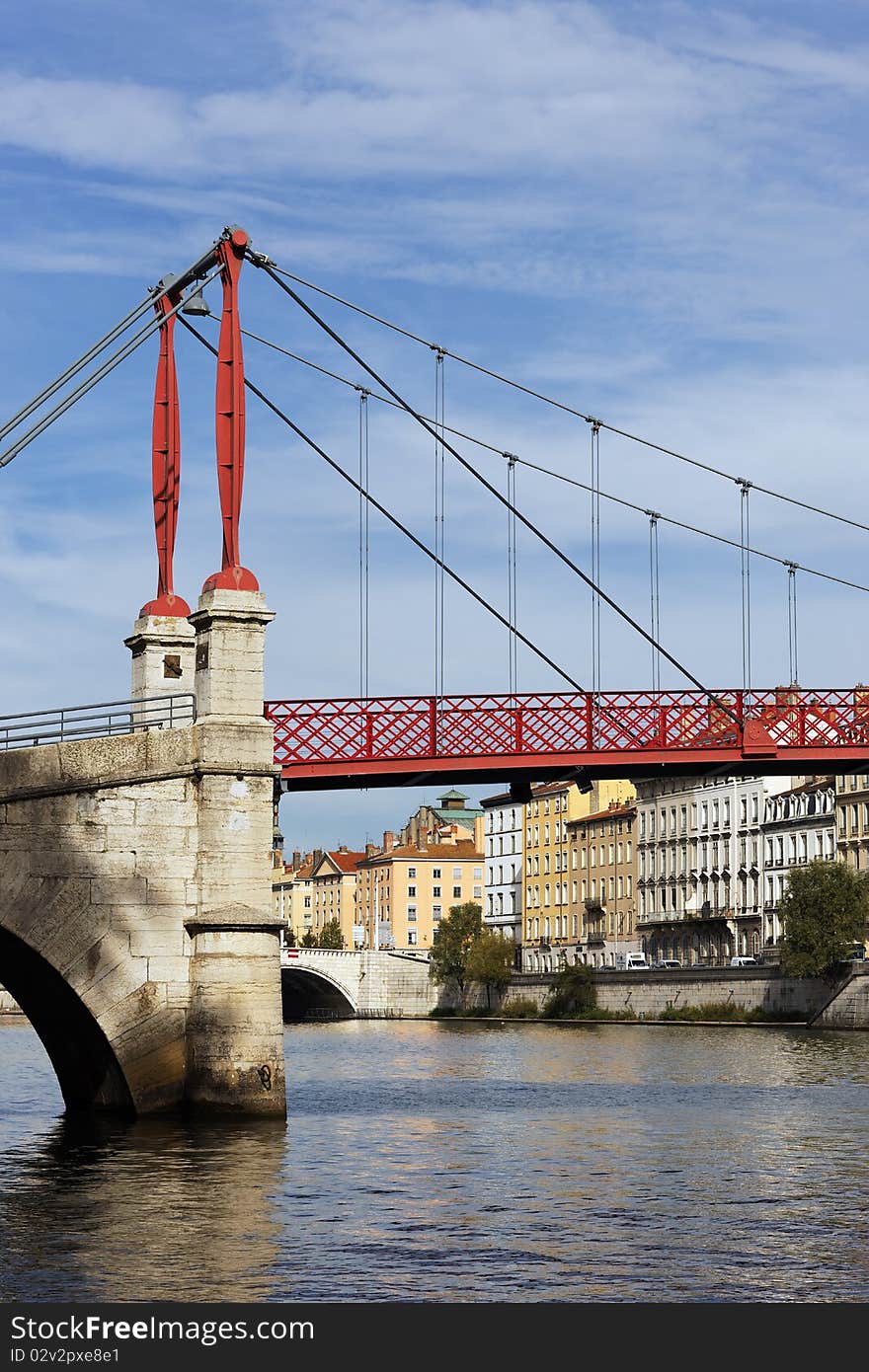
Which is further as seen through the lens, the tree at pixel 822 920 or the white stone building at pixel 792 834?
the white stone building at pixel 792 834

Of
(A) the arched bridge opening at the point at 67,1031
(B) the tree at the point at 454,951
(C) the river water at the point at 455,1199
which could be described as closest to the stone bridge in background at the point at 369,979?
(B) the tree at the point at 454,951

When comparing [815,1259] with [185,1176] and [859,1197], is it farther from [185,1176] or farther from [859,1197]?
[185,1176]

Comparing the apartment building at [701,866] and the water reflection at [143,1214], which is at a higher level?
the apartment building at [701,866]

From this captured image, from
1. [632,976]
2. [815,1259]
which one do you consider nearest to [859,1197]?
[815,1259]

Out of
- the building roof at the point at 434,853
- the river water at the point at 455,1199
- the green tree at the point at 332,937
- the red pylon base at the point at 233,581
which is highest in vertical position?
the building roof at the point at 434,853

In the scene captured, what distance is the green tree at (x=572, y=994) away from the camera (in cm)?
11594

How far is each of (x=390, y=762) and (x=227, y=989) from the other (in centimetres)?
1193

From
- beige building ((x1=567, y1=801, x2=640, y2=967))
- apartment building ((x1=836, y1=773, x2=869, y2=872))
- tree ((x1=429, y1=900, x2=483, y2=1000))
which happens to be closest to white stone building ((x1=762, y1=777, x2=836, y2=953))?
apartment building ((x1=836, y1=773, x2=869, y2=872))

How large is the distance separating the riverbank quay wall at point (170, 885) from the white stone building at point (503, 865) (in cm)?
13697

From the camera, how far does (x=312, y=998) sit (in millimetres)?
152000

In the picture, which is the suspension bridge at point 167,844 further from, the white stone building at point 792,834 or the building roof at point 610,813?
the building roof at point 610,813

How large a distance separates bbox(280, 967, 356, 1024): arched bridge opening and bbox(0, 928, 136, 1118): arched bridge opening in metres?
103

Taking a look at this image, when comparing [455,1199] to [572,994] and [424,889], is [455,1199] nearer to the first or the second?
[572,994]
